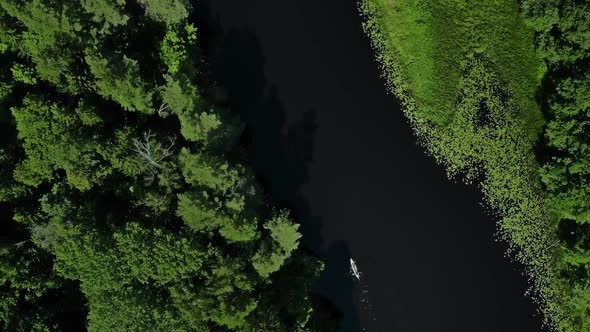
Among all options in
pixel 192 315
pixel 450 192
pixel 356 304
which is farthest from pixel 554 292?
pixel 192 315

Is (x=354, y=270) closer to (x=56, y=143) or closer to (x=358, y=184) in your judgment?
(x=358, y=184)

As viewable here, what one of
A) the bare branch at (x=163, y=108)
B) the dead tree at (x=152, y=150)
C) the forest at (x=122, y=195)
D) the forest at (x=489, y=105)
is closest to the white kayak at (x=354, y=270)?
the forest at (x=122, y=195)

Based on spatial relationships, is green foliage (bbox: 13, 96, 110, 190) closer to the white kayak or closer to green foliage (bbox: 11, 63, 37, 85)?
A: green foliage (bbox: 11, 63, 37, 85)

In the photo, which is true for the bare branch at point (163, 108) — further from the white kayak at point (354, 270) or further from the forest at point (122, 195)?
the white kayak at point (354, 270)

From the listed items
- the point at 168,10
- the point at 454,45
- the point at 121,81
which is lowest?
the point at 121,81

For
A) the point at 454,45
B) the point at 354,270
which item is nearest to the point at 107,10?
the point at 454,45
